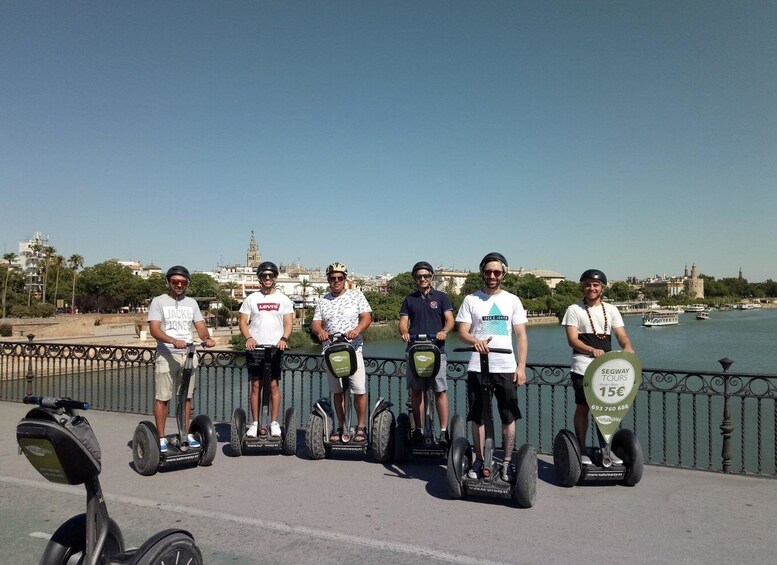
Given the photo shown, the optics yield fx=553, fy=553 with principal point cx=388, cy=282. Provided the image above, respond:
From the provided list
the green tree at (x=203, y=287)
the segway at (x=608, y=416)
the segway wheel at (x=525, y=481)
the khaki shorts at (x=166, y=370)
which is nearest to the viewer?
the segway wheel at (x=525, y=481)

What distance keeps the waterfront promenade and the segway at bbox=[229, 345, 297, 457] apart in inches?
10.9

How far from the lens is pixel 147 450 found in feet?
16.6

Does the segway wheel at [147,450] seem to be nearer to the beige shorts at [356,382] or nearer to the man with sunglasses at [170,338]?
the man with sunglasses at [170,338]

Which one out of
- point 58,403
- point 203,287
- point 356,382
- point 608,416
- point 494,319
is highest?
point 203,287

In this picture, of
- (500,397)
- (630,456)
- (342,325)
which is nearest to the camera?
(500,397)

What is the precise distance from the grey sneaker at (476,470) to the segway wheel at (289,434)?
7.01 feet

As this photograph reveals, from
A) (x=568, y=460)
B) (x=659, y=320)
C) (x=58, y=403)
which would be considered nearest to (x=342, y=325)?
(x=568, y=460)

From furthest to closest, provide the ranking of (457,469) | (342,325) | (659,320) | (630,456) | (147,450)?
(659,320), (342,325), (147,450), (630,456), (457,469)

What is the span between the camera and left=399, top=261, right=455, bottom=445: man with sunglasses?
5363mm

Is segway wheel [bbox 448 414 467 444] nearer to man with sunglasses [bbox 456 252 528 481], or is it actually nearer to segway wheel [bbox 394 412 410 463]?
man with sunglasses [bbox 456 252 528 481]

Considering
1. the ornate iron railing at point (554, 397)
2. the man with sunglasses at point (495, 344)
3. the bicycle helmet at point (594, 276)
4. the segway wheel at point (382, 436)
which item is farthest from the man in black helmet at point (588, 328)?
the segway wheel at point (382, 436)

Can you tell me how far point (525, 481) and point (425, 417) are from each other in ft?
4.92

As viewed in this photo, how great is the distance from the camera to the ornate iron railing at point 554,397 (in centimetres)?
554

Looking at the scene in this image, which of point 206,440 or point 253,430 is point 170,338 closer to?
point 206,440
